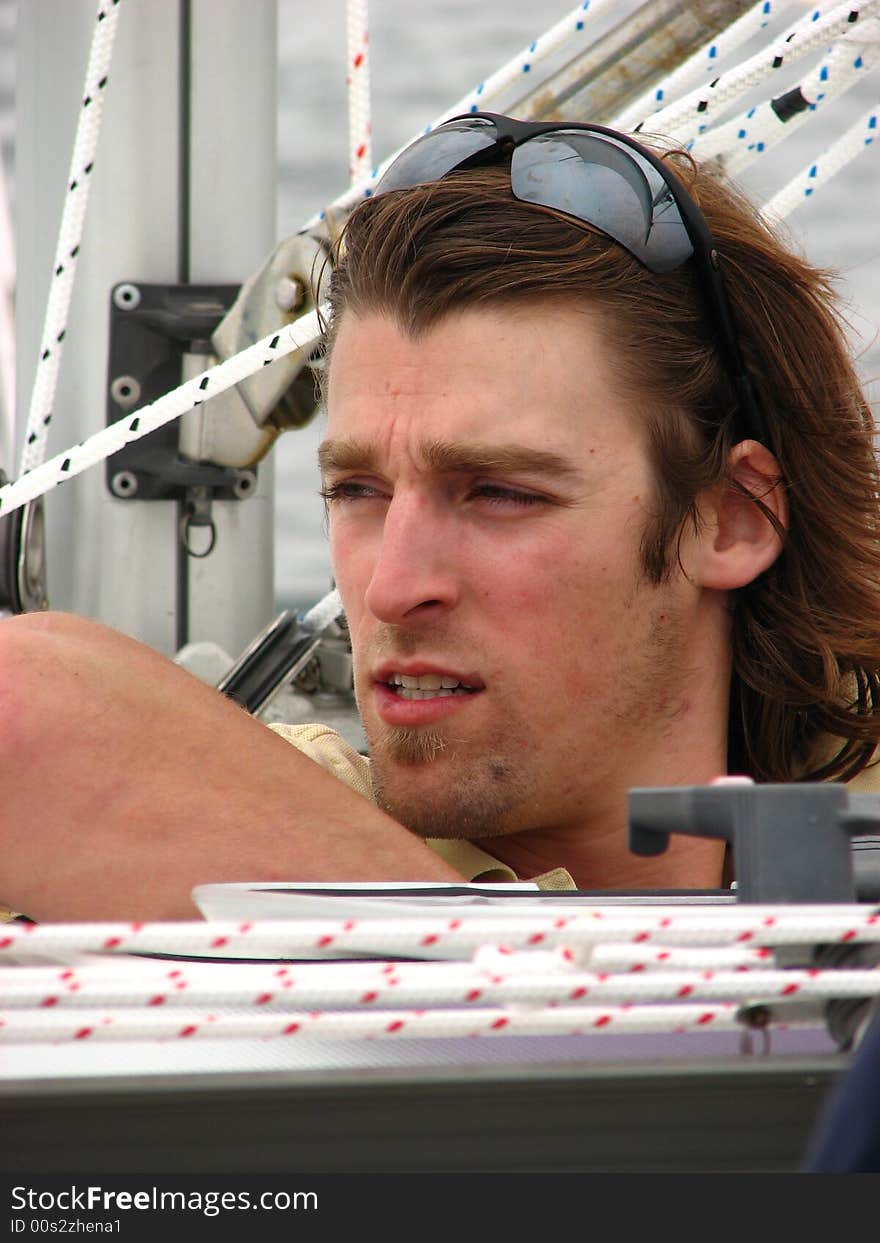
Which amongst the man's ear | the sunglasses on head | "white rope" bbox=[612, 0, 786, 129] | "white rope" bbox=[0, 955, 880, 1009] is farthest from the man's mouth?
"white rope" bbox=[612, 0, 786, 129]

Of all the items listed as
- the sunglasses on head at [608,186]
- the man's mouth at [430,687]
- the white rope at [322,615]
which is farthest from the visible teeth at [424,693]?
the white rope at [322,615]

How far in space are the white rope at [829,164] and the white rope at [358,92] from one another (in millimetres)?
483

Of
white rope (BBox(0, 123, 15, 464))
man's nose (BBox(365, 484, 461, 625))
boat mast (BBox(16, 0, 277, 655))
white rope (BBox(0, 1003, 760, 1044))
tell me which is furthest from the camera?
white rope (BBox(0, 123, 15, 464))

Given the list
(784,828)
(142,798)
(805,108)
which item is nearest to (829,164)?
(805,108)

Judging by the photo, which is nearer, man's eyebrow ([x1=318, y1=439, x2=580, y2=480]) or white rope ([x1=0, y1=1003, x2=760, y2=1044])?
white rope ([x1=0, y1=1003, x2=760, y2=1044])

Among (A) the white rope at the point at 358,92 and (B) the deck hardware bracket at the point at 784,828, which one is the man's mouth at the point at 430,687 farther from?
(A) the white rope at the point at 358,92

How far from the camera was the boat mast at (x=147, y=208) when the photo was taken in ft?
5.98

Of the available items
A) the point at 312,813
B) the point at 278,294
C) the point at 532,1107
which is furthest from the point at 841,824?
the point at 278,294

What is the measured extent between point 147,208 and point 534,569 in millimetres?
794

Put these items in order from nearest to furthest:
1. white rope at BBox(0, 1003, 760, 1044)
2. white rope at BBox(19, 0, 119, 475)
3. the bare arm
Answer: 1. white rope at BBox(0, 1003, 760, 1044)
2. the bare arm
3. white rope at BBox(19, 0, 119, 475)

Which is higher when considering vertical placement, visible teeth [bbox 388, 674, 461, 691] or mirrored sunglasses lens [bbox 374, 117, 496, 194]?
mirrored sunglasses lens [bbox 374, 117, 496, 194]

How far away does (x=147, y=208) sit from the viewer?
5.99ft

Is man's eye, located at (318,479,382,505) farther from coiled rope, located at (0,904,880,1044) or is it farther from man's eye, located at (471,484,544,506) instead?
coiled rope, located at (0,904,880,1044)

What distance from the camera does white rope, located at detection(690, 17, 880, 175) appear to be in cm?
175
